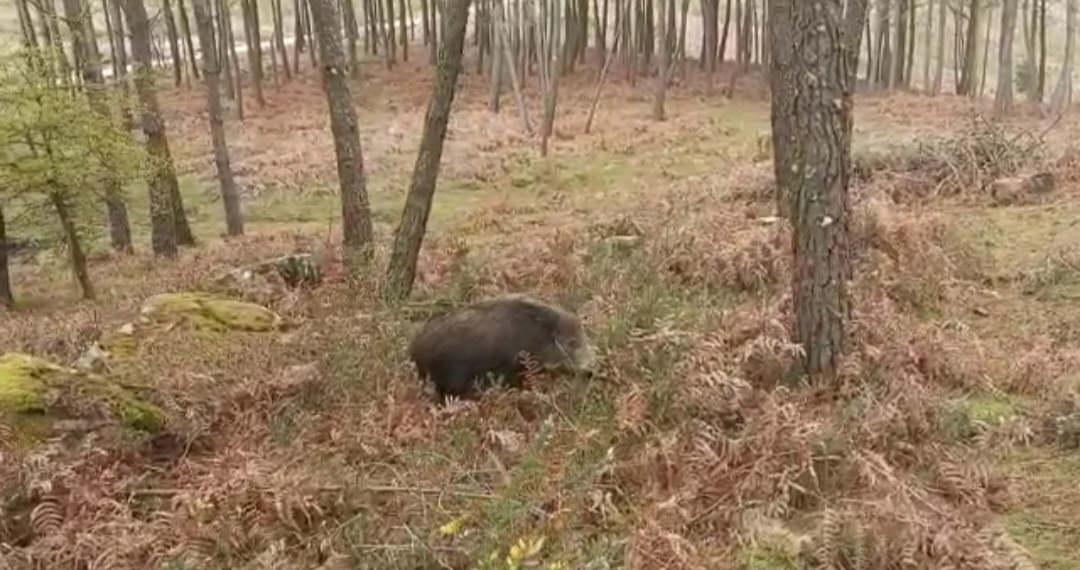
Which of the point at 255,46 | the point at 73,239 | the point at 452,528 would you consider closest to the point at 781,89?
the point at 452,528

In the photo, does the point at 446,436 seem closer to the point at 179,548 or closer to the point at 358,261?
the point at 179,548

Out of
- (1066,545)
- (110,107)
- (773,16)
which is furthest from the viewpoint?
(110,107)

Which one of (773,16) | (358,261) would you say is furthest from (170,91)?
(773,16)

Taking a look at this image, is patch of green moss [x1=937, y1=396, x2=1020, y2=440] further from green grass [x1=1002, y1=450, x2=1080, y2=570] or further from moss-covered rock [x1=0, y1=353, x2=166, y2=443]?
moss-covered rock [x1=0, y1=353, x2=166, y2=443]

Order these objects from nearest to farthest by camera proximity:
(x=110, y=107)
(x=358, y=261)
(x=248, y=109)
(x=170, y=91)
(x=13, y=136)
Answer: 1. (x=358, y=261)
2. (x=13, y=136)
3. (x=110, y=107)
4. (x=248, y=109)
5. (x=170, y=91)

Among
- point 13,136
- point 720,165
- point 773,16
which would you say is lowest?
point 720,165

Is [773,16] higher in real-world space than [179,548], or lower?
higher

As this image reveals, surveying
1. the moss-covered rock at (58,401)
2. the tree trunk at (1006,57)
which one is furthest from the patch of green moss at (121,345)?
the tree trunk at (1006,57)

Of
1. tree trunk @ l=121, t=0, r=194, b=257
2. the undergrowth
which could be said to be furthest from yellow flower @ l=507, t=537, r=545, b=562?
tree trunk @ l=121, t=0, r=194, b=257

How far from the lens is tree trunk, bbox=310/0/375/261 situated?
36.0 ft

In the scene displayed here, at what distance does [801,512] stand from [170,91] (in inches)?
1469

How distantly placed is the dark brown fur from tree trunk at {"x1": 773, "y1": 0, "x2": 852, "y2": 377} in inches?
63.1

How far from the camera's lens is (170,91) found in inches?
1513

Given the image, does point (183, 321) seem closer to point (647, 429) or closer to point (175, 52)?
point (647, 429)
